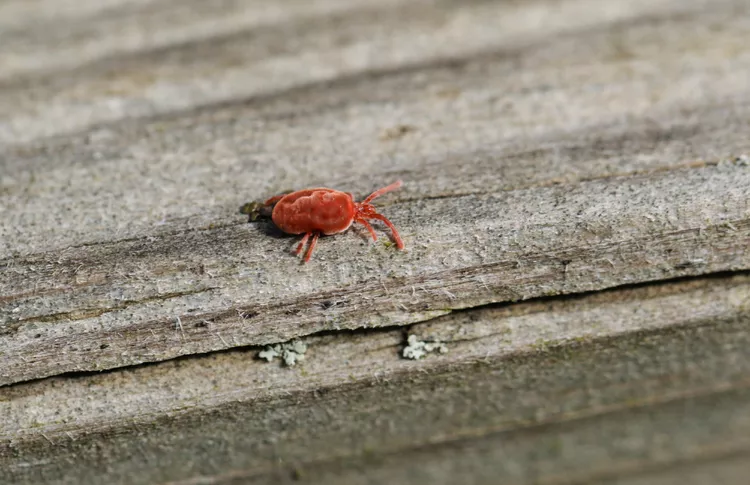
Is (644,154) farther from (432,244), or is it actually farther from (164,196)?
(164,196)

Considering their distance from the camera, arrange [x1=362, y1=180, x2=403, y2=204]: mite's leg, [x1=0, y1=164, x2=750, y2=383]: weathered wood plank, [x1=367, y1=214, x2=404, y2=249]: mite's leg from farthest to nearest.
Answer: [x1=362, y1=180, x2=403, y2=204]: mite's leg
[x1=367, y1=214, x2=404, y2=249]: mite's leg
[x1=0, y1=164, x2=750, y2=383]: weathered wood plank

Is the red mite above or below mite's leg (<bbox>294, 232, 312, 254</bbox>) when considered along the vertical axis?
above

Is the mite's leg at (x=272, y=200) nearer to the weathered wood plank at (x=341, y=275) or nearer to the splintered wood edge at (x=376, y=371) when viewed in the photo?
the weathered wood plank at (x=341, y=275)

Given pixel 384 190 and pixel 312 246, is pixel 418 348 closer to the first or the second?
pixel 312 246

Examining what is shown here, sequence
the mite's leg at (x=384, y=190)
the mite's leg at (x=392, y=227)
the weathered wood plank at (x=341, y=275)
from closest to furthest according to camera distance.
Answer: the weathered wood plank at (x=341, y=275) → the mite's leg at (x=392, y=227) → the mite's leg at (x=384, y=190)

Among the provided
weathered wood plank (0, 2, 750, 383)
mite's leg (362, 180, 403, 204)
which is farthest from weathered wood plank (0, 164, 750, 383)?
mite's leg (362, 180, 403, 204)

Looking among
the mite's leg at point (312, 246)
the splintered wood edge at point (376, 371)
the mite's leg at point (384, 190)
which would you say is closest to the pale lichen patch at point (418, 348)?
the splintered wood edge at point (376, 371)

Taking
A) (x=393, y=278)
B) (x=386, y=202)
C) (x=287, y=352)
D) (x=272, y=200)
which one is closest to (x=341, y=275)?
(x=393, y=278)

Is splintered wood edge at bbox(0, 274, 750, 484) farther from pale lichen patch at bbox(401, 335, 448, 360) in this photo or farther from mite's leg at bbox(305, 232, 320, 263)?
mite's leg at bbox(305, 232, 320, 263)
